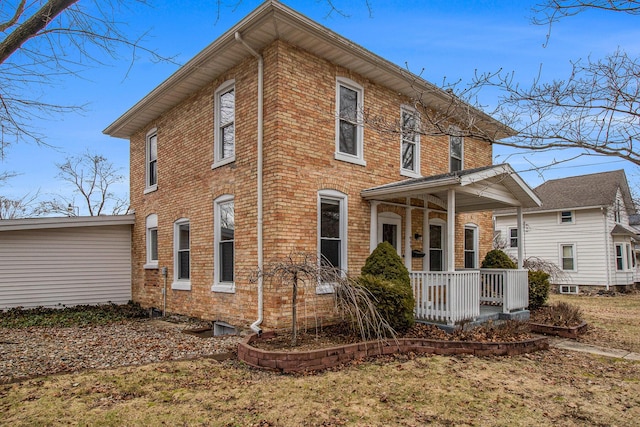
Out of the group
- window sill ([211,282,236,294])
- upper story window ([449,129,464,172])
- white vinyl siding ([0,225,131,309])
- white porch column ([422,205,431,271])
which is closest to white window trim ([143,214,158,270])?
white vinyl siding ([0,225,131,309])

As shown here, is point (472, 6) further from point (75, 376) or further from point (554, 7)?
point (75, 376)

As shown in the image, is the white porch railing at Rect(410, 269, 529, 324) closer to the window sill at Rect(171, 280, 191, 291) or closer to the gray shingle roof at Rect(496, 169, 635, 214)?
the window sill at Rect(171, 280, 191, 291)

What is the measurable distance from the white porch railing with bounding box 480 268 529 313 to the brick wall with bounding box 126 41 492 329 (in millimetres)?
1885

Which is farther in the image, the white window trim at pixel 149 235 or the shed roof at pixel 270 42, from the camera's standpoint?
the white window trim at pixel 149 235

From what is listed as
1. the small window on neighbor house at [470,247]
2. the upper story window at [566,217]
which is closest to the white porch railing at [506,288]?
the small window on neighbor house at [470,247]

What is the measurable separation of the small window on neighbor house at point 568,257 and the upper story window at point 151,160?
20.4 meters

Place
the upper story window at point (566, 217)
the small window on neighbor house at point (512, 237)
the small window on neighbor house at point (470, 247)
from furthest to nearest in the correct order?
the small window on neighbor house at point (512, 237)
the upper story window at point (566, 217)
the small window on neighbor house at point (470, 247)

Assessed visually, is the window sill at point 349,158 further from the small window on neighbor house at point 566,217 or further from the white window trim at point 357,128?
the small window on neighbor house at point 566,217

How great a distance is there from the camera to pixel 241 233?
9148 mm

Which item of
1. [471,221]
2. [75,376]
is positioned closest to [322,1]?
[75,376]

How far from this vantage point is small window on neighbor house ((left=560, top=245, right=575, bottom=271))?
2247 cm

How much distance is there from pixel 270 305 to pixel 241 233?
1.77 metres

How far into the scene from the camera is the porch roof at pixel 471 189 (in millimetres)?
8391

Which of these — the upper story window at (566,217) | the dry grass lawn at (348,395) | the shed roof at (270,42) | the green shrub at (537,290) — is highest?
the shed roof at (270,42)
